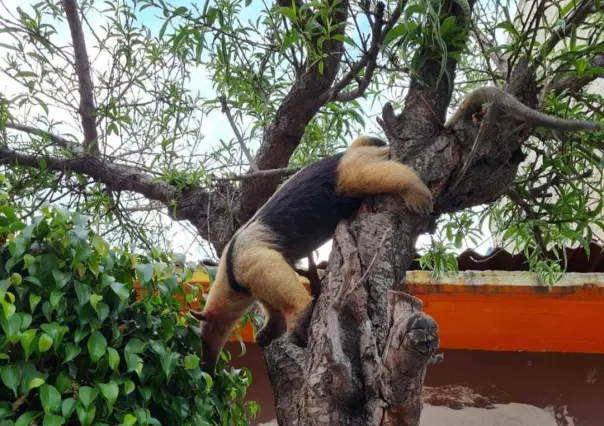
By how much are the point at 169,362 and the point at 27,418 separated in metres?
0.46

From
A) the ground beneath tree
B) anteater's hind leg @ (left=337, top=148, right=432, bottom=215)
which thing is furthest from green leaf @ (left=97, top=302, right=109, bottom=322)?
the ground beneath tree

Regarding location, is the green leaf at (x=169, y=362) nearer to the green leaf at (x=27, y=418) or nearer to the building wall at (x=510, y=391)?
the green leaf at (x=27, y=418)

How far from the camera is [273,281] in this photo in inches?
108

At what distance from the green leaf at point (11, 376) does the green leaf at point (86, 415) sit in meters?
0.19

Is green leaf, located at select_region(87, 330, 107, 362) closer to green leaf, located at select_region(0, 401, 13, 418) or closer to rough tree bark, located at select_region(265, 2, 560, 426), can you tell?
green leaf, located at select_region(0, 401, 13, 418)

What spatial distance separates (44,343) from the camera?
1905mm

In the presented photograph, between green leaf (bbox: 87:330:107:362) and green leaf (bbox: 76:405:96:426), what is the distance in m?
0.15

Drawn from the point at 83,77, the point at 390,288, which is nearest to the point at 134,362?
the point at 390,288

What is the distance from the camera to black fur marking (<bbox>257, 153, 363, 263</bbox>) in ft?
9.27

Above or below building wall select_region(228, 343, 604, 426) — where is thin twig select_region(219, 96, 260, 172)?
above

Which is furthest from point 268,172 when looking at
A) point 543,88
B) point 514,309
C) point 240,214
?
point 514,309

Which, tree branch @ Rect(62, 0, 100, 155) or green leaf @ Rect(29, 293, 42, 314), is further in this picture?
tree branch @ Rect(62, 0, 100, 155)

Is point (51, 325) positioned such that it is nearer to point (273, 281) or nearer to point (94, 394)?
point (94, 394)

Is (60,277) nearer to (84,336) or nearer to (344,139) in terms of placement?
(84,336)
